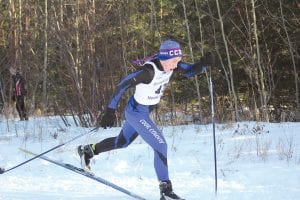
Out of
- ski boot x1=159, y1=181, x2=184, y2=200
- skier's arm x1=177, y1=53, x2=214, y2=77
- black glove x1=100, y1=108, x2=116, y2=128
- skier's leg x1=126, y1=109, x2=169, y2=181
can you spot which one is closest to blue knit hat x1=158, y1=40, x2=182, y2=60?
skier's arm x1=177, y1=53, x2=214, y2=77

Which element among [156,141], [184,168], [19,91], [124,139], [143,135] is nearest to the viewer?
[156,141]

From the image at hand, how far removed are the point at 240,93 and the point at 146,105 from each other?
39.9ft

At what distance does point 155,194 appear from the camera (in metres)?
5.58

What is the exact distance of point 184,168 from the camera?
22.4 ft

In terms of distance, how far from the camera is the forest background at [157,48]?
11.5 meters

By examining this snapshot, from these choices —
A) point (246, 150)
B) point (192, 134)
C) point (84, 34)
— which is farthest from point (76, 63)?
point (246, 150)

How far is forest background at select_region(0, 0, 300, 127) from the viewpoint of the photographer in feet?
37.9

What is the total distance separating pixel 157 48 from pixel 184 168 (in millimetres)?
10399

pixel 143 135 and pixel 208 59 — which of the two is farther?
pixel 208 59

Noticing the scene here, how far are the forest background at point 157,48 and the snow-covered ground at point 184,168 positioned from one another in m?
1.96

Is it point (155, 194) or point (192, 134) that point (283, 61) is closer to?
point (192, 134)

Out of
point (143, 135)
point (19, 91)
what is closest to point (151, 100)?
point (143, 135)

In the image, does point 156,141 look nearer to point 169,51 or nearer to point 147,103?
point 147,103

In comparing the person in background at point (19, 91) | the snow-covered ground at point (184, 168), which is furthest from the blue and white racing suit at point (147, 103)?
the person in background at point (19, 91)
